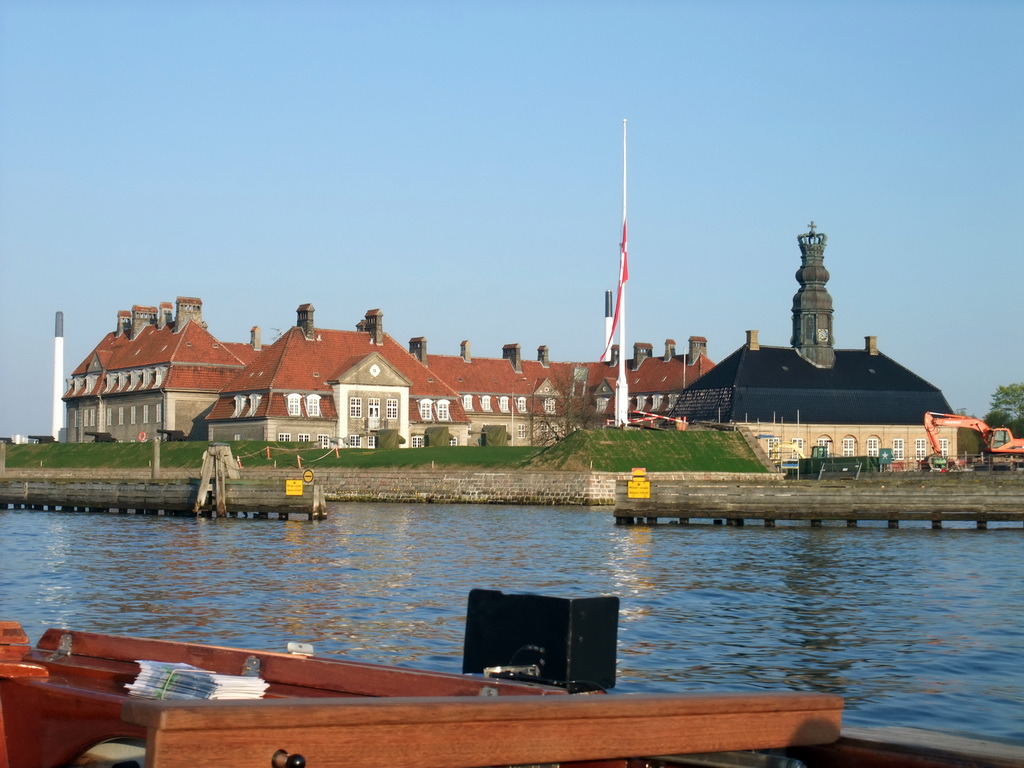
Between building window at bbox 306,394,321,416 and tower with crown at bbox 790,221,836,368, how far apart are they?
38384 millimetres

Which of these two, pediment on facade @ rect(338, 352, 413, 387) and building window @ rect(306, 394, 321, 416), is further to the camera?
pediment on facade @ rect(338, 352, 413, 387)

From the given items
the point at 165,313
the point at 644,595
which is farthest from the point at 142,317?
the point at 644,595

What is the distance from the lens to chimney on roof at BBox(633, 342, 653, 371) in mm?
122094

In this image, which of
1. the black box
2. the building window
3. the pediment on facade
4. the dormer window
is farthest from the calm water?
the dormer window

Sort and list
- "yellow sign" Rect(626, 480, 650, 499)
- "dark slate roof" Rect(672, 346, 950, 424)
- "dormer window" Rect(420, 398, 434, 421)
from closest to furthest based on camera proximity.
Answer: "yellow sign" Rect(626, 480, 650, 499), "dark slate roof" Rect(672, 346, 950, 424), "dormer window" Rect(420, 398, 434, 421)

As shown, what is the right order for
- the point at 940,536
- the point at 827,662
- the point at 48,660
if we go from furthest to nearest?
the point at 940,536 → the point at 827,662 → the point at 48,660

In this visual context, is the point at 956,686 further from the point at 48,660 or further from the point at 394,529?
the point at 394,529

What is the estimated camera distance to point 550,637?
19.8ft

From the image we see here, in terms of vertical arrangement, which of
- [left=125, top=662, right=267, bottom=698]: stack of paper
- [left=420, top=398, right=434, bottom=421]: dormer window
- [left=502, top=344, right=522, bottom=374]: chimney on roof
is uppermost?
[left=502, top=344, right=522, bottom=374]: chimney on roof

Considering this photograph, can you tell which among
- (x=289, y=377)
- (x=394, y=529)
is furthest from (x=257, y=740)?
(x=289, y=377)

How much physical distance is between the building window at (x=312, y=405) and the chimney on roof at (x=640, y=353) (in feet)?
140

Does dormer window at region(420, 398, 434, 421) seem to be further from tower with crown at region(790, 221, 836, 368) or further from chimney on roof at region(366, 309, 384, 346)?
tower with crown at region(790, 221, 836, 368)

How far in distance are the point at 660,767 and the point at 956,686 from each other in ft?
34.9

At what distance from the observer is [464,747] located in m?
4.21
